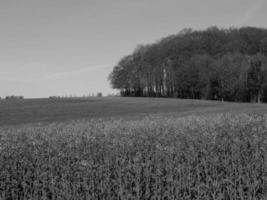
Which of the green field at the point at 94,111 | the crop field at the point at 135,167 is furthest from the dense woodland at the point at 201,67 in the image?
the crop field at the point at 135,167

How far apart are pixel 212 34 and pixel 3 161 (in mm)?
90531

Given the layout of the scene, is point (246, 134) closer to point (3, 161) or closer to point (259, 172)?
point (259, 172)

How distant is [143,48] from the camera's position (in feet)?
295

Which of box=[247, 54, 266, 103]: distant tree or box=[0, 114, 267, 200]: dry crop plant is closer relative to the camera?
box=[0, 114, 267, 200]: dry crop plant

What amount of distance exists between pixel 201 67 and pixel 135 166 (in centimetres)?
5660

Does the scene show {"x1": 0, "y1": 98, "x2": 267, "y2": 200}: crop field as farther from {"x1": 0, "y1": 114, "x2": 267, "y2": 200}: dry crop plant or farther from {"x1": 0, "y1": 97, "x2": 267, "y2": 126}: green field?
{"x1": 0, "y1": 97, "x2": 267, "y2": 126}: green field

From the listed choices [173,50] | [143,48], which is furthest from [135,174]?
[143,48]

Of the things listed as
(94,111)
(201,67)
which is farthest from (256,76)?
(94,111)

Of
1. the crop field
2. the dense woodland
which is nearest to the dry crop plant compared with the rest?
the crop field

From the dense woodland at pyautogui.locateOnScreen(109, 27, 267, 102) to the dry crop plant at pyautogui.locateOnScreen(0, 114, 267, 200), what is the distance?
1924 inches

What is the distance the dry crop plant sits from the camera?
4.92 meters

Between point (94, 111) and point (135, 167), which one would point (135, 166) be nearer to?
point (135, 167)

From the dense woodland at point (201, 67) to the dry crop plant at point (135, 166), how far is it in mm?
48864

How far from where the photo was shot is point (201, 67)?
2361 inches
